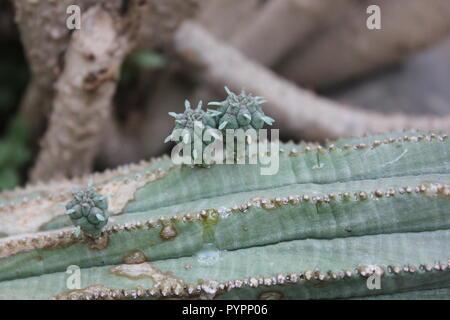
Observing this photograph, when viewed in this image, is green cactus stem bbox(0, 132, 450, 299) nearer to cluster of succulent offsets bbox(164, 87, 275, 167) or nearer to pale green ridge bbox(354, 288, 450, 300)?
pale green ridge bbox(354, 288, 450, 300)

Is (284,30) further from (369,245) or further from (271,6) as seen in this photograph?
(369,245)

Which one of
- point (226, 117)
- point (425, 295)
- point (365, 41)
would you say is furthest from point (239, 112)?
point (365, 41)

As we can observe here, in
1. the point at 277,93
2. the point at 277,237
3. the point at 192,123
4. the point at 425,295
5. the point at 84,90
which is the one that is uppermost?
the point at 277,93

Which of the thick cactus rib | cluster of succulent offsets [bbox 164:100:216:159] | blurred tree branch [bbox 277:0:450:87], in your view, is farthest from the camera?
blurred tree branch [bbox 277:0:450:87]

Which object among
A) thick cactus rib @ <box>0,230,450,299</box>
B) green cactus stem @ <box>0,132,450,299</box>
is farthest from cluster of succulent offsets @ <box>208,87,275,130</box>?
thick cactus rib @ <box>0,230,450,299</box>

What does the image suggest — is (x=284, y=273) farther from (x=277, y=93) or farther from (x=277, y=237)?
(x=277, y=93)

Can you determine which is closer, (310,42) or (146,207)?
(146,207)

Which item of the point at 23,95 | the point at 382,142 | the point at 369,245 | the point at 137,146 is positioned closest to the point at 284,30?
the point at 137,146
